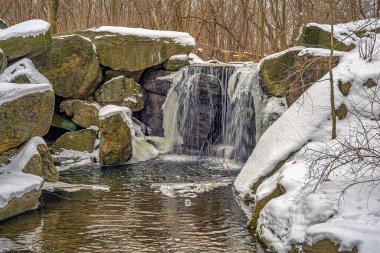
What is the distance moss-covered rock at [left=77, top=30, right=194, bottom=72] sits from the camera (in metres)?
16.3

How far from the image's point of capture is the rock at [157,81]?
16.2 meters

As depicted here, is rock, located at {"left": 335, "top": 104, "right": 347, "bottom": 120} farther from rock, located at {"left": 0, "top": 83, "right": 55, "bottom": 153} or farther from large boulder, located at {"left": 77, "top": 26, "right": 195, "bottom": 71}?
large boulder, located at {"left": 77, "top": 26, "right": 195, "bottom": 71}

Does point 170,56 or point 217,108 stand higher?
point 170,56

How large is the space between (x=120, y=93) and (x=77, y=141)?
2182 mm

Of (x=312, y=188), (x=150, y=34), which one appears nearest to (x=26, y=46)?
(x=150, y=34)

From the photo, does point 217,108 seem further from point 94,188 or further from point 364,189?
point 364,189

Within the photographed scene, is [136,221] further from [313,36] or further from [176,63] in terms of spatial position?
[176,63]

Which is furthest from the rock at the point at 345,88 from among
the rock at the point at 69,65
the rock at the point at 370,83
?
the rock at the point at 69,65

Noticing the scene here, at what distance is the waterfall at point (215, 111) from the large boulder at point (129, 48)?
0.90m

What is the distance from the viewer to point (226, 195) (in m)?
9.96

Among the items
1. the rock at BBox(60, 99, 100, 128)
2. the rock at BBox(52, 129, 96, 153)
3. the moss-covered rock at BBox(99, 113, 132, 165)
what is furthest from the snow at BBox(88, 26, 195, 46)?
the moss-covered rock at BBox(99, 113, 132, 165)

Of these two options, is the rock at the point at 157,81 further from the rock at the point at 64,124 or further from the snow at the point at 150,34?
the rock at the point at 64,124

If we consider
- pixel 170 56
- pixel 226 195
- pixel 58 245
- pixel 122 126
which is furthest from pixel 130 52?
pixel 58 245

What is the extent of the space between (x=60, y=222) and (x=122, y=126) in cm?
562
